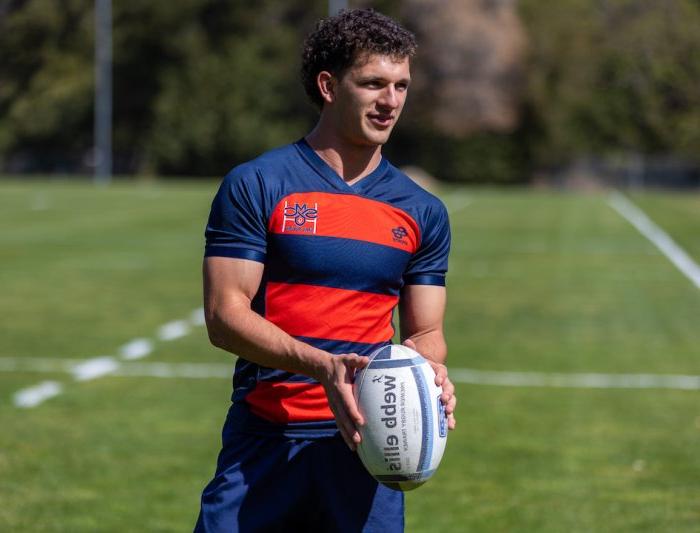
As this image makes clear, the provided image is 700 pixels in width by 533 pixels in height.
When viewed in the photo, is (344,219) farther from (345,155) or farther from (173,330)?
(173,330)

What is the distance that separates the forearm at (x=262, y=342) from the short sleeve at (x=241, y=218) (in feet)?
0.59

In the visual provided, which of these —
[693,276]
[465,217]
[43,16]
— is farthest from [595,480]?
[43,16]

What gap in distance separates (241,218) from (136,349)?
9.54 meters

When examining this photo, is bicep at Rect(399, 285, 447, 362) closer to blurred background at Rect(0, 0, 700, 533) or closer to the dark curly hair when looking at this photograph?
the dark curly hair

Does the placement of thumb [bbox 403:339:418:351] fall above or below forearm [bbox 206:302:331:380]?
below

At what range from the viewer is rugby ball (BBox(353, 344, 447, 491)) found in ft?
14.5

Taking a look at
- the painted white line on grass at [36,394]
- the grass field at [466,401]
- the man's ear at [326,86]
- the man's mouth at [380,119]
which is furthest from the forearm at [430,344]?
the painted white line on grass at [36,394]

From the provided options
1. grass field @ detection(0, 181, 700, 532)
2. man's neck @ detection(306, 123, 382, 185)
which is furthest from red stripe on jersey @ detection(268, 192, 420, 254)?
grass field @ detection(0, 181, 700, 532)

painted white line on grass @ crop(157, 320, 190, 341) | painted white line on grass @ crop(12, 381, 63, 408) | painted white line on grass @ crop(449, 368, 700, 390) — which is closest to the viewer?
painted white line on grass @ crop(12, 381, 63, 408)

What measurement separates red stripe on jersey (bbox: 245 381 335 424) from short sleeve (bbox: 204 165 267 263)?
0.44 meters

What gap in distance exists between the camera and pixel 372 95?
4.56 metres

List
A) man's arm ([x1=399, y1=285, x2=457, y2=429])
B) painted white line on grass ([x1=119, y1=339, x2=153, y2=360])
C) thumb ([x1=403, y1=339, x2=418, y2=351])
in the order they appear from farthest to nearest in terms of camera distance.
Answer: painted white line on grass ([x1=119, y1=339, x2=153, y2=360]) < man's arm ([x1=399, y1=285, x2=457, y2=429]) < thumb ([x1=403, y1=339, x2=418, y2=351])

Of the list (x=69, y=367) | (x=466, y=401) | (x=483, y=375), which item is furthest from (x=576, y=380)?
(x=69, y=367)

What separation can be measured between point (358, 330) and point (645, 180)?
7438cm
